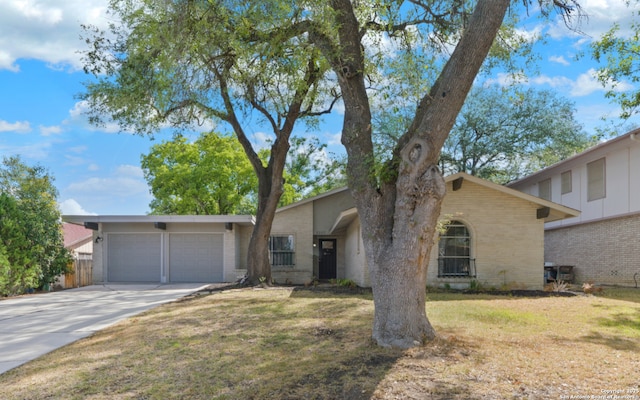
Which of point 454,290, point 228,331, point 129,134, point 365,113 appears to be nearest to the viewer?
point 365,113

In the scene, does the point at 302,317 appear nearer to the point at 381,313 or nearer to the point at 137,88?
the point at 381,313

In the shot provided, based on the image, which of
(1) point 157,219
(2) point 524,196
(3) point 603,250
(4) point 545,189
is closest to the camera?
(2) point 524,196

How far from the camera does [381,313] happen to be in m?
6.00

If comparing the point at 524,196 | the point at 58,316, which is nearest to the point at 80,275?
the point at 58,316

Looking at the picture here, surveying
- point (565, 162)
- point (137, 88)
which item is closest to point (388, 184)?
point (137, 88)

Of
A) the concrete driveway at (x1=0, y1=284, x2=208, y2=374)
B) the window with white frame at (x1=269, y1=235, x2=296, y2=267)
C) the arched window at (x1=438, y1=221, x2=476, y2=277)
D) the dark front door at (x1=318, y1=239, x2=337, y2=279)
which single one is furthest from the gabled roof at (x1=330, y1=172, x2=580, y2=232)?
the concrete driveway at (x1=0, y1=284, x2=208, y2=374)

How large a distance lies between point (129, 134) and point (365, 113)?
33.0 ft

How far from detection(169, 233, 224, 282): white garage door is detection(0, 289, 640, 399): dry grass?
32.7 ft

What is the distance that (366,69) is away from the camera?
8406 mm

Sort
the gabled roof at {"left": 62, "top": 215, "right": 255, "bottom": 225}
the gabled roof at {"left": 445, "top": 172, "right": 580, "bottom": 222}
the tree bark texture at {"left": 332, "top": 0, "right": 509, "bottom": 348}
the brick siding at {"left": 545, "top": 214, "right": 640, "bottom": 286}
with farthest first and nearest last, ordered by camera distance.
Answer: the gabled roof at {"left": 62, "top": 215, "right": 255, "bottom": 225}, the brick siding at {"left": 545, "top": 214, "right": 640, "bottom": 286}, the gabled roof at {"left": 445, "top": 172, "right": 580, "bottom": 222}, the tree bark texture at {"left": 332, "top": 0, "right": 509, "bottom": 348}

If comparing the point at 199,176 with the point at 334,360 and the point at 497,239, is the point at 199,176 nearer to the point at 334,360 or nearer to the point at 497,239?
the point at 497,239

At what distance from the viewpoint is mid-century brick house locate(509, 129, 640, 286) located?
627 inches

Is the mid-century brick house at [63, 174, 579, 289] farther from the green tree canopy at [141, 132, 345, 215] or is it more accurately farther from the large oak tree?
the green tree canopy at [141, 132, 345, 215]

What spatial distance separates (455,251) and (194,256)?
10688 mm
